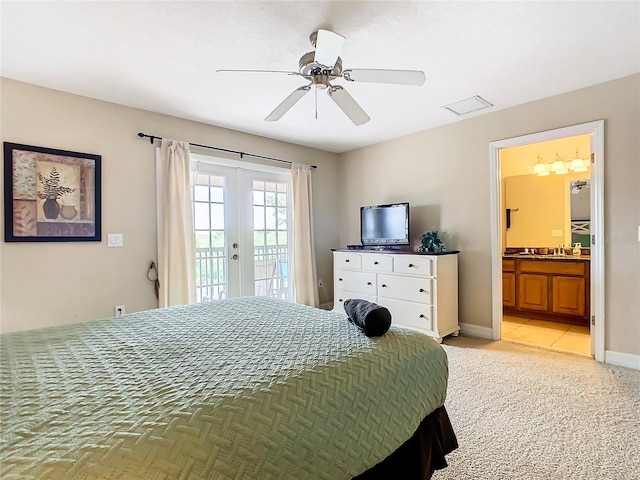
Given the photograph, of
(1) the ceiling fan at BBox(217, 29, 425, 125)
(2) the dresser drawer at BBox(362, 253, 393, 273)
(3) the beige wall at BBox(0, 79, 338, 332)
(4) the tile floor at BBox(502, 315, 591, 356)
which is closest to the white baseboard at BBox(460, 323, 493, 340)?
(4) the tile floor at BBox(502, 315, 591, 356)

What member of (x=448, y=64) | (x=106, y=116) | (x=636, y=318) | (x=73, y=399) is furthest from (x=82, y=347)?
(x=636, y=318)

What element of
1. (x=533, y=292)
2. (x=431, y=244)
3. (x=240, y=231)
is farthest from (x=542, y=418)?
(x=240, y=231)

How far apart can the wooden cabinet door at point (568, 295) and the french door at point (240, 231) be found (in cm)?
344

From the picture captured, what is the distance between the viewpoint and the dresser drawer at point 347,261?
167 inches

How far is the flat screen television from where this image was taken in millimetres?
4121

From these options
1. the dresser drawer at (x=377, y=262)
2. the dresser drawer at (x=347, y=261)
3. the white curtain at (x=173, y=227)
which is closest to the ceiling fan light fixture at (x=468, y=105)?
the dresser drawer at (x=377, y=262)

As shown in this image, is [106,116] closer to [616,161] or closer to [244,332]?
[244,332]

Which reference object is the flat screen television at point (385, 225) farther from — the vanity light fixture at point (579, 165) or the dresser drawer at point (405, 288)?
the vanity light fixture at point (579, 165)

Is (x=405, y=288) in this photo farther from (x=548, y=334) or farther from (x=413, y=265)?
(x=548, y=334)

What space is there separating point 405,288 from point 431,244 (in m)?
0.58

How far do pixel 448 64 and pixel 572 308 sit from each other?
348 centimetres

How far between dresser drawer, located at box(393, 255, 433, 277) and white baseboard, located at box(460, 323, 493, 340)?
0.88 meters

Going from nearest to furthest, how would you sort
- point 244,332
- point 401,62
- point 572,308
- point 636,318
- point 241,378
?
point 241,378 < point 244,332 < point 401,62 < point 636,318 < point 572,308

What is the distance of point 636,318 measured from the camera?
2.79 m
